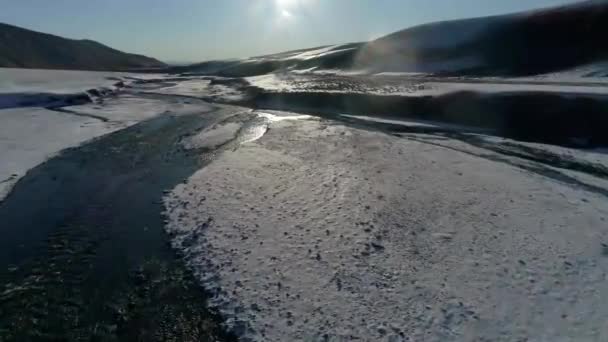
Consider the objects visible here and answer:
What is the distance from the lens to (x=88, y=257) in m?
7.97

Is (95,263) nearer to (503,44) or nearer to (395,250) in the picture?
(395,250)

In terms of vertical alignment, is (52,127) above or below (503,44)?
below

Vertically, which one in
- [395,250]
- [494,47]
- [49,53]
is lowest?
[395,250]

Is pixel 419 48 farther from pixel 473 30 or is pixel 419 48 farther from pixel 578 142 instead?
pixel 578 142

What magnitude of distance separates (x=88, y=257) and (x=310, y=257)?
182 inches

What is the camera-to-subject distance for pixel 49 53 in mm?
108500

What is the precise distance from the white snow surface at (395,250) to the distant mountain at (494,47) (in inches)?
1311

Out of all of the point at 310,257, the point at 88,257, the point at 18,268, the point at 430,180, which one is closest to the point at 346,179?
the point at 430,180

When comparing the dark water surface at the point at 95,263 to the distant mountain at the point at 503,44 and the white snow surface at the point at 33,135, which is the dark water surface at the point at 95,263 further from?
the distant mountain at the point at 503,44

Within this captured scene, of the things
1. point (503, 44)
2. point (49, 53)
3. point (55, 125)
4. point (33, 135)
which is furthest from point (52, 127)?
point (49, 53)

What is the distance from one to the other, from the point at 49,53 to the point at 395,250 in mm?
129673

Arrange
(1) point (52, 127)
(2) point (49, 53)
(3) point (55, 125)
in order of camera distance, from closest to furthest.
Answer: (1) point (52, 127), (3) point (55, 125), (2) point (49, 53)

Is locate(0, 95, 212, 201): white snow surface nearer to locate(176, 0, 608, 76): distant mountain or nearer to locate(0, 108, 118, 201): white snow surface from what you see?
locate(0, 108, 118, 201): white snow surface

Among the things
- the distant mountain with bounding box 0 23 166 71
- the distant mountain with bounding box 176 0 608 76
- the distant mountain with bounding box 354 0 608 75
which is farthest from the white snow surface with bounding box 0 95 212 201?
the distant mountain with bounding box 0 23 166 71
